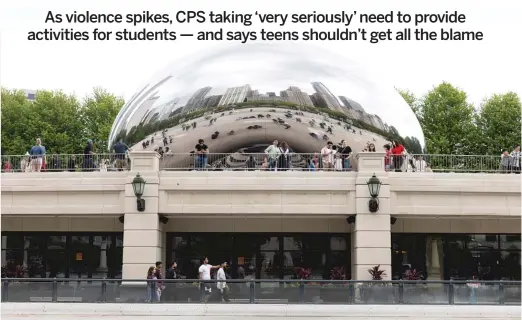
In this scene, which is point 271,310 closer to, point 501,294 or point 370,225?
point 501,294

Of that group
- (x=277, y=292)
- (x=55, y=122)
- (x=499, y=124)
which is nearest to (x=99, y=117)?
(x=55, y=122)

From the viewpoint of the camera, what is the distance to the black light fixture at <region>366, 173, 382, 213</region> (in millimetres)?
22938

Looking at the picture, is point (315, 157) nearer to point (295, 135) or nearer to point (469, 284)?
point (295, 135)

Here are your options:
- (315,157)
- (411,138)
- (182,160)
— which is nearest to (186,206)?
(182,160)

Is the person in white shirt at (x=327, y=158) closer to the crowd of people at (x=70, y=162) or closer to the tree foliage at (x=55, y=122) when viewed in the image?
the crowd of people at (x=70, y=162)

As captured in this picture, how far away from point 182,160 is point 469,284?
10.7 m

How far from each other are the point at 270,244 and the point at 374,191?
16.5 feet

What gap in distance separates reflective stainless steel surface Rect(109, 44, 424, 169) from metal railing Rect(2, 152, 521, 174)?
1.15 meters

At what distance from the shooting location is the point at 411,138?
30250 millimetres

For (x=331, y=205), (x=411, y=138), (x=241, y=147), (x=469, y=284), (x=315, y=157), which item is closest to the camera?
(x=469, y=284)

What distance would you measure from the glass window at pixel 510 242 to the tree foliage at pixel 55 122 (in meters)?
33.0

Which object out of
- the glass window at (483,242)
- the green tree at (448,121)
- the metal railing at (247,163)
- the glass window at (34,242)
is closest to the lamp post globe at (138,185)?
the metal railing at (247,163)

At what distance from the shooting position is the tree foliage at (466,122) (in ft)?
170

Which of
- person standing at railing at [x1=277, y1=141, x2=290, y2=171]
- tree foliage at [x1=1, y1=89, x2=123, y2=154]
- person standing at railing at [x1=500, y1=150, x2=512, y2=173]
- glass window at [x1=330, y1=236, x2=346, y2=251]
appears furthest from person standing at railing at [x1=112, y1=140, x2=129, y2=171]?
tree foliage at [x1=1, y1=89, x2=123, y2=154]
